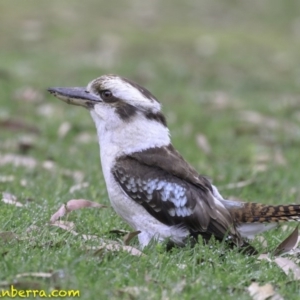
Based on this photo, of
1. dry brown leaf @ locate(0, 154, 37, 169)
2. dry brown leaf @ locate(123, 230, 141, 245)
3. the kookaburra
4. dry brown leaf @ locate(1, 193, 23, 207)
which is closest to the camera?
dry brown leaf @ locate(123, 230, 141, 245)

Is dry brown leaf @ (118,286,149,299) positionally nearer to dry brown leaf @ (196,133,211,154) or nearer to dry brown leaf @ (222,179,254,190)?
dry brown leaf @ (222,179,254,190)

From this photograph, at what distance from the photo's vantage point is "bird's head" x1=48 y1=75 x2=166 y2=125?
22.9 feet

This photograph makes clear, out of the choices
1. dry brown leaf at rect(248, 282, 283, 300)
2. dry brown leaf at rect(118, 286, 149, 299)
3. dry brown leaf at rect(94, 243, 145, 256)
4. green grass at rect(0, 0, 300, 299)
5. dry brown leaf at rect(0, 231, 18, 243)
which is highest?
dry brown leaf at rect(118, 286, 149, 299)

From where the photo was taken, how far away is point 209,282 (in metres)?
5.61

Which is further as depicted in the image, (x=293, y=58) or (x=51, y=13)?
Answer: (x=51, y=13)

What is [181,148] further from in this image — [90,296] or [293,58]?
[293,58]

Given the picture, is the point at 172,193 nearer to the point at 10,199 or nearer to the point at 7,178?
the point at 10,199

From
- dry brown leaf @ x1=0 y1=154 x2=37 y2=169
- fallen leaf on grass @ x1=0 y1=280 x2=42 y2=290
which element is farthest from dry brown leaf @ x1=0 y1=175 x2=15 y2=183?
fallen leaf on grass @ x1=0 y1=280 x2=42 y2=290

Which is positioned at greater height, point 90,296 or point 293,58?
point 90,296

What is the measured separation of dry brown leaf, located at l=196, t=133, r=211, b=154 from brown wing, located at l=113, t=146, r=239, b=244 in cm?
519

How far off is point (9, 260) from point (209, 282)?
1.44 metres

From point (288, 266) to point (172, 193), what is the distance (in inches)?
46.3

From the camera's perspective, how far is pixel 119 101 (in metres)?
7.03

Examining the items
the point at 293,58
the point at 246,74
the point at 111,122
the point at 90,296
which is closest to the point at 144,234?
the point at 111,122
